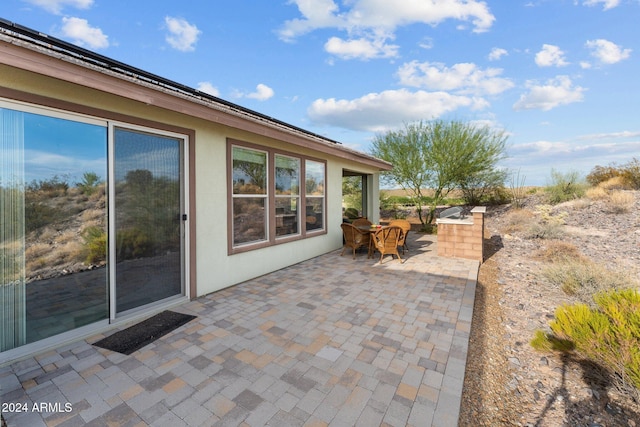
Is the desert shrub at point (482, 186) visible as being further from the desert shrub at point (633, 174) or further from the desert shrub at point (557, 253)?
the desert shrub at point (557, 253)

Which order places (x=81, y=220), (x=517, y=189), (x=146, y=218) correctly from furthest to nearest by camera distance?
(x=517, y=189) → (x=146, y=218) → (x=81, y=220)

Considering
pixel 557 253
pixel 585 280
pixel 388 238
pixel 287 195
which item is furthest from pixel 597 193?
pixel 287 195

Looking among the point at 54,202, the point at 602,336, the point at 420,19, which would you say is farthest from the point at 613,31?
the point at 54,202

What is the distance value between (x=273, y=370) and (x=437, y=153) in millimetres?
11563

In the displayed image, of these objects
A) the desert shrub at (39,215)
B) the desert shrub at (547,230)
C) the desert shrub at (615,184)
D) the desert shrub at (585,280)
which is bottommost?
the desert shrub at (585,280)

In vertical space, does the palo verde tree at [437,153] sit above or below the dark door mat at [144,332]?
above

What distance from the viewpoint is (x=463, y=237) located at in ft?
22.0

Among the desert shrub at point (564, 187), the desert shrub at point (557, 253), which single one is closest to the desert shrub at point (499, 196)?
the desert shrub at point (564, 187)

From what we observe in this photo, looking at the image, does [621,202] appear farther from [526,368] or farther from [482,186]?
[526,368]

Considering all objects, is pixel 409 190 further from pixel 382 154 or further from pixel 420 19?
pixel 420 19

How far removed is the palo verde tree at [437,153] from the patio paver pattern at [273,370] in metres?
9.08

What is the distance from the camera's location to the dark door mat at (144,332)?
2.81 meters

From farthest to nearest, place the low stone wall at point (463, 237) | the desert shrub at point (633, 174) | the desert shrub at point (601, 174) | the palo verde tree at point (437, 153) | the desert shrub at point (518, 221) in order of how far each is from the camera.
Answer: the desert shrub at point (601, 174) → the desert shrub at point (633, 174) → the palo verde tree at point (437, 153) → the desert shrub at point (518, 221) → the low stone wall at point (463, 237)

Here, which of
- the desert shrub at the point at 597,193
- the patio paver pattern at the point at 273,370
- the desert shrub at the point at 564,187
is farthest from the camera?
the desert shrub at the point at 564,187
